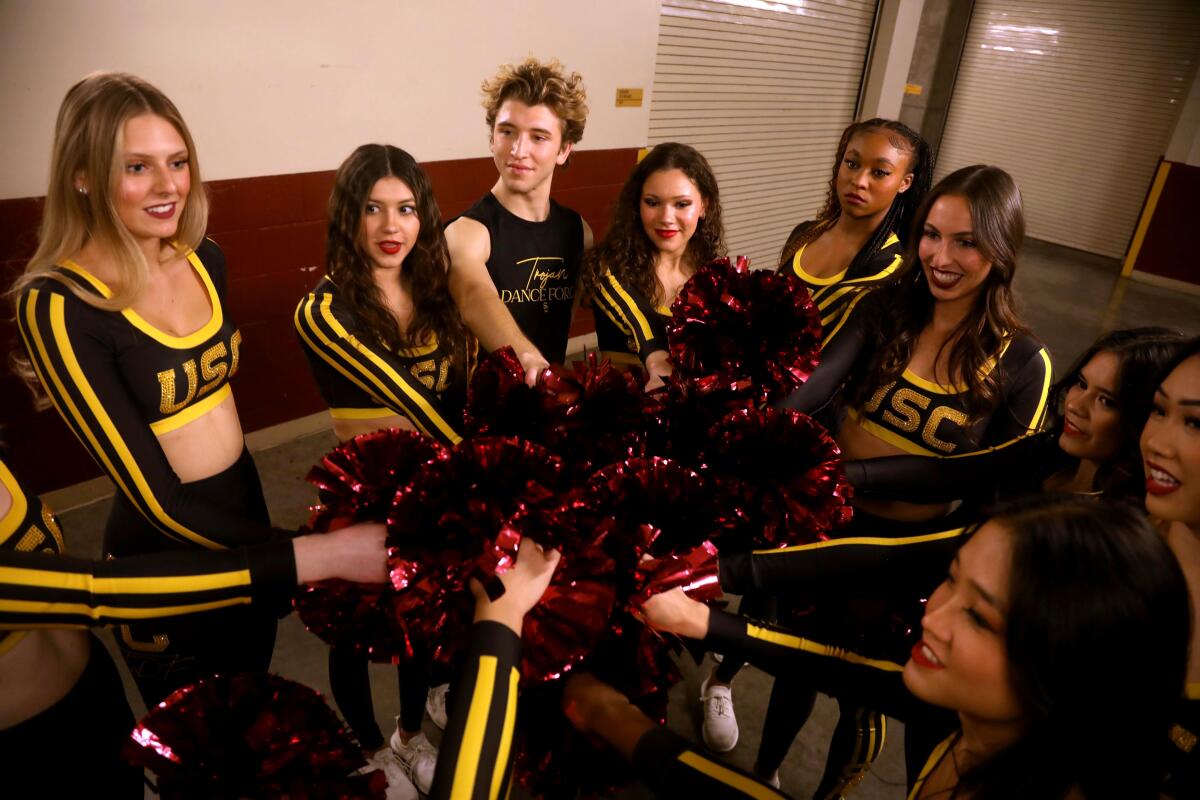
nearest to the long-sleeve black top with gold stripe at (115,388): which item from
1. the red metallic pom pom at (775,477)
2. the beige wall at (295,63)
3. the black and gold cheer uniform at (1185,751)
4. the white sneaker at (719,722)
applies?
the red metallic pom pom at (775,477)

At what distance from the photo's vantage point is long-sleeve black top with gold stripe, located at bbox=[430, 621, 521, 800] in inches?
27.2

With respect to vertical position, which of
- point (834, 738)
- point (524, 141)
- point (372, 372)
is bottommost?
point (834, 738)

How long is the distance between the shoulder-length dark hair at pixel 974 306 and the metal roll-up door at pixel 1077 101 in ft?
26.0

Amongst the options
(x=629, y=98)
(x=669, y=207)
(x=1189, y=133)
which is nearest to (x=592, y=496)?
(x=669, y=207)

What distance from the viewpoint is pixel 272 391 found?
321 cm

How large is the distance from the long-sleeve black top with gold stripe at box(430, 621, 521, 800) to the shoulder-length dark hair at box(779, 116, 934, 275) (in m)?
1.66

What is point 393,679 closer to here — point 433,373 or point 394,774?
point 394,774

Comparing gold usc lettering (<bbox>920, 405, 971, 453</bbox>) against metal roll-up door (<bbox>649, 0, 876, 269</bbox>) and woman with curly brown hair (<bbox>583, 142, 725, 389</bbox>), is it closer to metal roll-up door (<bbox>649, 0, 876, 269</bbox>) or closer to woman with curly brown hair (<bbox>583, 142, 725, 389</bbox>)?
woman with curly brown hair (<bbox>583, 142, 725, 389</bbox>)

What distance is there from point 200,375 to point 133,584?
58 centimetres

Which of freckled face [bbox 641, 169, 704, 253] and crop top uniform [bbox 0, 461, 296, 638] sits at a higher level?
freckled face [bbox 641, 169, 704, 253]

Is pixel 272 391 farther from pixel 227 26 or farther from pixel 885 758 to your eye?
pixel 885 758

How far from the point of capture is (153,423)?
126 centimetres

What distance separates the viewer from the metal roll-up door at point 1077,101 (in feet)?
24.0

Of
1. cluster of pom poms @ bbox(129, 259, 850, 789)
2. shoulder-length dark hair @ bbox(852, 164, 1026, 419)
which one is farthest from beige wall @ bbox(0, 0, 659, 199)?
shoulder-length dark hair @ bbox(852, 164, 1026, 419)
